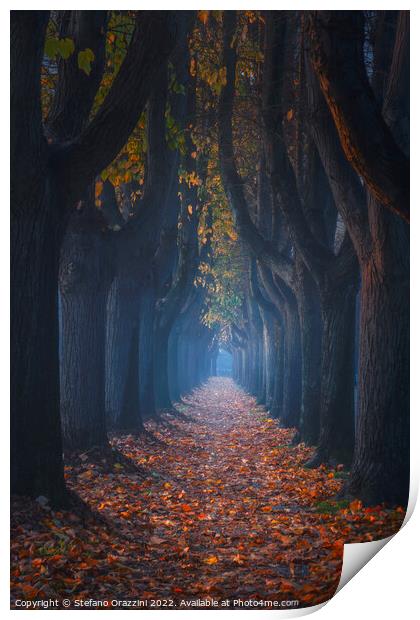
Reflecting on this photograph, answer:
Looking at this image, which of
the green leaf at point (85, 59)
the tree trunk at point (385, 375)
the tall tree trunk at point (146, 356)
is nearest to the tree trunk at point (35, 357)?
the green leaf at point (85, 59)

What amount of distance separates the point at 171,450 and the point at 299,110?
6.88 meters

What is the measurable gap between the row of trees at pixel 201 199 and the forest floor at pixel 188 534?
546 millimetres

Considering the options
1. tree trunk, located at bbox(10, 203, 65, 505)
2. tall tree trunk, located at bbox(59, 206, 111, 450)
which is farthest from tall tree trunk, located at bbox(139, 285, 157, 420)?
tree trunk, located at bbox(10, 203, 65, 505)

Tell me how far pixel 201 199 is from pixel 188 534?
13.2m

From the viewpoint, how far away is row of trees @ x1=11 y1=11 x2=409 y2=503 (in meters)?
7.09

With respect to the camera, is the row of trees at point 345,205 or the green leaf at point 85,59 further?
the green leaf at point 85,59

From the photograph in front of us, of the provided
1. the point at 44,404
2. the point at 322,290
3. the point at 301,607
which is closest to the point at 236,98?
the point at 322,290

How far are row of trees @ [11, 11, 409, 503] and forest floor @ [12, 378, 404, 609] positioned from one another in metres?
0.55

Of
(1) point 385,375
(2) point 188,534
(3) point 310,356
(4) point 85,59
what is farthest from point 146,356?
(4) point 85,59

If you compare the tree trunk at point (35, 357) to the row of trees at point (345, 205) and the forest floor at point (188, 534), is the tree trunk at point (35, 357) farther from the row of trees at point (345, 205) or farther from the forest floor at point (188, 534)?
the row of trees at point (345, 205)

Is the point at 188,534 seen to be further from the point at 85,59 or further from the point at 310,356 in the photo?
the point at 310,356

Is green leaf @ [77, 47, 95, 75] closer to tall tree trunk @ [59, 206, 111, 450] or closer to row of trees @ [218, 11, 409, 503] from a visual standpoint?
row of trees @ [218, 11, 409, 503]

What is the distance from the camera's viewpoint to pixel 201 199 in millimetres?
20516

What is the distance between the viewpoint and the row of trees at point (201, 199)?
23.2 ft
